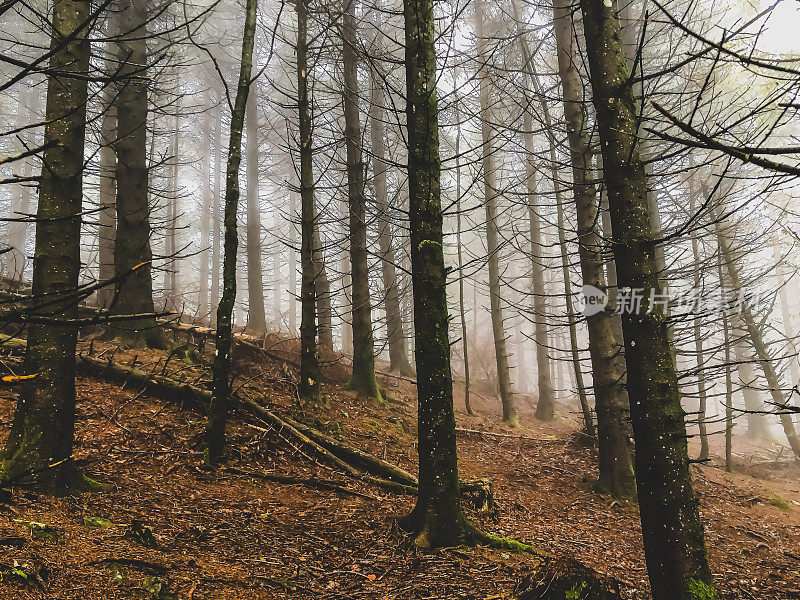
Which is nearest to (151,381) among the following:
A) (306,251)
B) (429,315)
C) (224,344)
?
(224,344)

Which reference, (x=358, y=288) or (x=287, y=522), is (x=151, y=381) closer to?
(x=287, y=522)

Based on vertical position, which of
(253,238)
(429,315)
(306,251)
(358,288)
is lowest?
(429,315)

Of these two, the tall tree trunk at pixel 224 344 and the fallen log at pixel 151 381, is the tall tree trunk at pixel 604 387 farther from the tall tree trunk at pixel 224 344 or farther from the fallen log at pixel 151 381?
the fallen log at pixel 151 381

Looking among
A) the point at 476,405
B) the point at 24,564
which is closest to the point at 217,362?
the point at 24,564

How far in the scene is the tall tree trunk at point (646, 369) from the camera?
283 centimetres

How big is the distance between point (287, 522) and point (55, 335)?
2.67m

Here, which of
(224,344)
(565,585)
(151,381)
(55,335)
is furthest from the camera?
(151,381)

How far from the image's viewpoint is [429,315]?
13.2 feet

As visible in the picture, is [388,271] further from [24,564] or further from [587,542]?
[24,564]

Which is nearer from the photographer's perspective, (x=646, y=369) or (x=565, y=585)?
(x=565, y=585)

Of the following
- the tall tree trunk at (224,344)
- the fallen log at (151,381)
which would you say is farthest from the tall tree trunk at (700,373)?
the fallen log at (151,381)

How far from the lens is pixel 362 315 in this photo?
9273 millimetres

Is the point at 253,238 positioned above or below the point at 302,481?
above

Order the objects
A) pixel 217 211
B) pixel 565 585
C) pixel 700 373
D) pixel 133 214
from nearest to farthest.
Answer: pixel 565 585 < pixel 700 373 < pixel 133 214 < pixel 217 211
